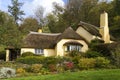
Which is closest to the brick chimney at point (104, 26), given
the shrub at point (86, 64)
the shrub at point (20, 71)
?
the shrub at point (86, 64)

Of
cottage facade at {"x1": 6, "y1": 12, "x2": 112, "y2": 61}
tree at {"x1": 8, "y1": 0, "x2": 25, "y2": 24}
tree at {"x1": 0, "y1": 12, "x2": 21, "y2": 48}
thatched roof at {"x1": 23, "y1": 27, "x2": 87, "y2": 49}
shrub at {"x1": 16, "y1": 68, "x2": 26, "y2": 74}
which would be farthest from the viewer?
tree at {"x1": 8, "y1": 0, "x2": 25, "y2": 24}

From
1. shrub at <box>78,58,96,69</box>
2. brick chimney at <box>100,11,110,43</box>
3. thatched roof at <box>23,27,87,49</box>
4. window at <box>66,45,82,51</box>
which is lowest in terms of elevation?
shrub at <box>78,58,96,69</box>

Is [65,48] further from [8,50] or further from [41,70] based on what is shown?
[41,70]

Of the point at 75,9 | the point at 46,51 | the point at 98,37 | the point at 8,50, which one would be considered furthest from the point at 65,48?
the point at 75,9

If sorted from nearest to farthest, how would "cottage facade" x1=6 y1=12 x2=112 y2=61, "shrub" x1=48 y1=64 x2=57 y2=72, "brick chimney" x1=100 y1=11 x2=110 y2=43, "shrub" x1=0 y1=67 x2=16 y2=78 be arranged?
"shrub" x1=0 y1=67 x2=16 y2=78
"shrub" x1=48 y1=64 x2=57 y2=72
"cottage facade" x1=6 y1=12 x2=112 y2=61
"brick chimney" x1=100 y1=11 x2=110 y2=43

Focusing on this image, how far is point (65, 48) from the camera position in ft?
164

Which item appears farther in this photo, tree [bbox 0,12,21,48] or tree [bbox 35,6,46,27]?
tree [bbox 35,6,46,27]

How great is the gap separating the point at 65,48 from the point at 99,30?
338 inches

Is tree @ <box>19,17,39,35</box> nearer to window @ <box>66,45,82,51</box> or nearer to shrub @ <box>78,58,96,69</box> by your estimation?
window @ <box>66,45,82,51</box>

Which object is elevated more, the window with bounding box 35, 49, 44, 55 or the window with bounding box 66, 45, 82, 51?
the window with bounding box 66, 45, 82, 51

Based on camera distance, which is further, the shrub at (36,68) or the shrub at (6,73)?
the shrub at (36,68)

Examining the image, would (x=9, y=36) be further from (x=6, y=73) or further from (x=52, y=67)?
(x=6, y=73)

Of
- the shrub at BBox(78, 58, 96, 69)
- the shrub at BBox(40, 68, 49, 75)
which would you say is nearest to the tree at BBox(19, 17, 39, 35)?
the shrub at BBox(78, 58, 96, 69)

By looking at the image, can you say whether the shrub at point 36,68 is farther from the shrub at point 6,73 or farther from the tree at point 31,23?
the tree at point 31,23
